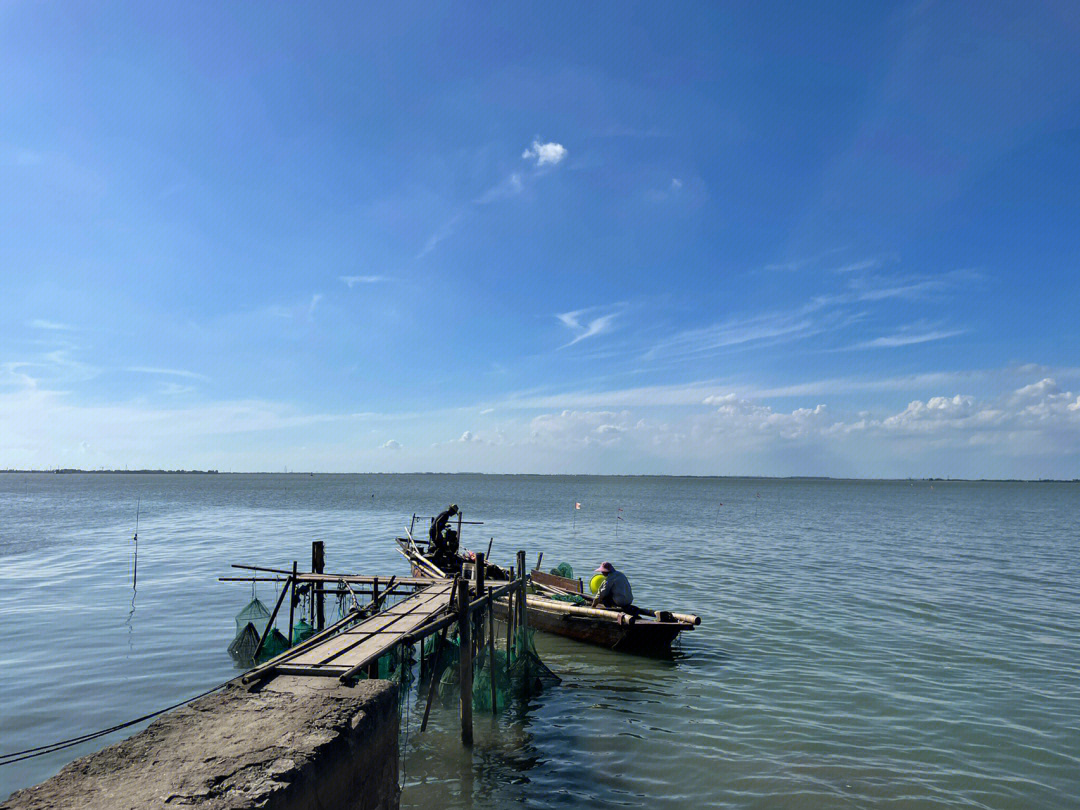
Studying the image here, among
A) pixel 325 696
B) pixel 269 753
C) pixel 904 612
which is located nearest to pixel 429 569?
pixel 325 696

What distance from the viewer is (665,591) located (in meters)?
24.4

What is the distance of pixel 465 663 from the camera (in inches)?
452

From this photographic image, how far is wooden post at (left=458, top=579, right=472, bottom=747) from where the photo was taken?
1126 centimetres

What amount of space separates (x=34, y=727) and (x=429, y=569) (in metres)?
9.59

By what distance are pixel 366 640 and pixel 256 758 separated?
13.4 feet

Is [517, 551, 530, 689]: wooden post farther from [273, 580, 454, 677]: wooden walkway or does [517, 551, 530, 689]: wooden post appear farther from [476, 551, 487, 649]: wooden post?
[273, 580, 454, 677]: wooden walkway

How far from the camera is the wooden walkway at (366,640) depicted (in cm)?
845

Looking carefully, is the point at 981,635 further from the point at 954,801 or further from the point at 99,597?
the point at 99,597

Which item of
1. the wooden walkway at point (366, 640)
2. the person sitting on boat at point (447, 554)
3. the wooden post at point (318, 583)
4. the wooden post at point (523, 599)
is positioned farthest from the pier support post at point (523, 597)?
the wooden post at point (318, 583)

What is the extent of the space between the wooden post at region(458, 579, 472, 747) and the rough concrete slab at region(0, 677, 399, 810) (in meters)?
3.69

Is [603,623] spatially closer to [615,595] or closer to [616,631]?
[616,631]

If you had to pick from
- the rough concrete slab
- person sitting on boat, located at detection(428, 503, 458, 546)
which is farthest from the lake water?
person sitting on boat, located at detection(428, 503, 458, 546)

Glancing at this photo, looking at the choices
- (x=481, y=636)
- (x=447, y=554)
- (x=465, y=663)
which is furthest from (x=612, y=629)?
(x=447, y=554)

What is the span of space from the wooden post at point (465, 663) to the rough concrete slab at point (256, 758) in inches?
145
